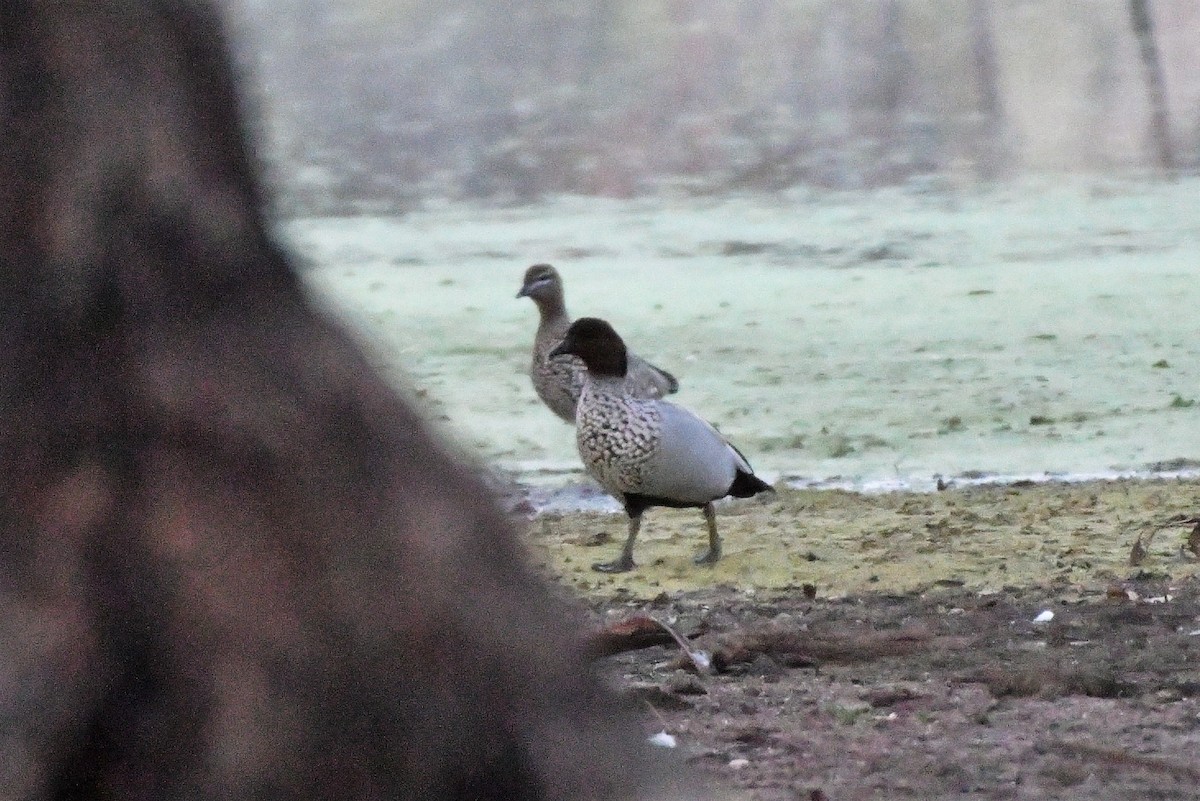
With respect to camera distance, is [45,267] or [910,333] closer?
[45,267]

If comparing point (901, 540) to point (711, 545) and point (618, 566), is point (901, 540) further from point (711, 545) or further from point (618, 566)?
point (618, 566)

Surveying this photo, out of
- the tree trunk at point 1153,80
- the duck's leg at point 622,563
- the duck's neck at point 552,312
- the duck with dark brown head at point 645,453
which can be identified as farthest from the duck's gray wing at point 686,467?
the tree trunk at point 1153,80

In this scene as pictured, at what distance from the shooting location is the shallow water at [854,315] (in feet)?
18.7

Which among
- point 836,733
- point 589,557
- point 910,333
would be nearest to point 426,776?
point 836,733

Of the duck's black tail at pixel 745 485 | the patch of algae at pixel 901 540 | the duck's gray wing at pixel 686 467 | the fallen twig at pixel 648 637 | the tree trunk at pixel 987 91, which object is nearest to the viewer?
the fallen twig at pixel 648 637

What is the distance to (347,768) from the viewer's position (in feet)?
1.68

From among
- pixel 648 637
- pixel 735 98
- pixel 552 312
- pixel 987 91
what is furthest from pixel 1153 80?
pixel 648 637

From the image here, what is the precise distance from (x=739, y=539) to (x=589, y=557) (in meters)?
0.38

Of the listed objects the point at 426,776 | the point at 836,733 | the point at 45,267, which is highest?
the point at 45,267

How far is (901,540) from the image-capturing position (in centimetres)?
399

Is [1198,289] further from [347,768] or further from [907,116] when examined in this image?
[347,768]

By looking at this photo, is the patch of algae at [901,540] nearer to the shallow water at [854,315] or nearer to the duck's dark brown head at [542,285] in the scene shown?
the shallow water at [854,315]

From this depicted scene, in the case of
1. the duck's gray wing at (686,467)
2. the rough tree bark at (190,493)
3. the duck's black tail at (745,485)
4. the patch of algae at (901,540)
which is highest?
the rough tree bark at (190,493)

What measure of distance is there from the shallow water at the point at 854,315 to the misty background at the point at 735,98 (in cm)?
28
